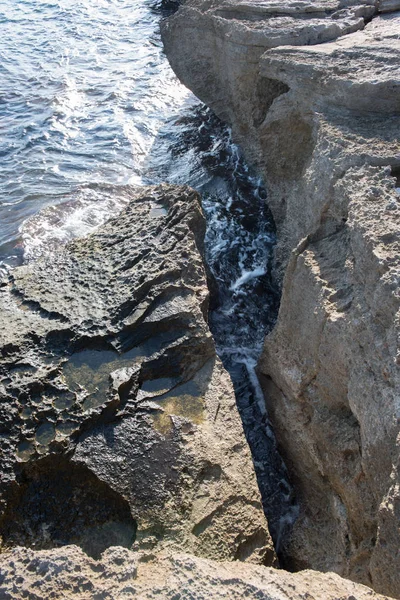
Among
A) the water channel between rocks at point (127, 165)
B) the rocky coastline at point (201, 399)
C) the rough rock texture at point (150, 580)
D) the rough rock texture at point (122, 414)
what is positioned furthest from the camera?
the water channel between rocks at point (127, 165)

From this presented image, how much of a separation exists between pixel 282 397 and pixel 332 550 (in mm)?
1279

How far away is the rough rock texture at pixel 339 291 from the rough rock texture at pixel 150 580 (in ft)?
1.84

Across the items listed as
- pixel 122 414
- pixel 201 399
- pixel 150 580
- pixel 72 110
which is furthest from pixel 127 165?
pixel 150 580

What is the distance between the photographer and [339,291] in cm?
409

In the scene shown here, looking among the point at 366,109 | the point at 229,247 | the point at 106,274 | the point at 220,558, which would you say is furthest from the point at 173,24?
the point at 220,558

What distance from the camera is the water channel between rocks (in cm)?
594

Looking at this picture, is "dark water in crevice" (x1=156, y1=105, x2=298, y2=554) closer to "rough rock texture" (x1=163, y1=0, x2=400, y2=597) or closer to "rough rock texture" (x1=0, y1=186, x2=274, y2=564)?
"rough rock texture" (x1=163, y1=0, x2=400, y2=597)

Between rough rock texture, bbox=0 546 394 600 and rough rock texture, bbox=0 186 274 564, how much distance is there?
885mm

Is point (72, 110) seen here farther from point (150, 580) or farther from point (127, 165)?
point (150, 580)

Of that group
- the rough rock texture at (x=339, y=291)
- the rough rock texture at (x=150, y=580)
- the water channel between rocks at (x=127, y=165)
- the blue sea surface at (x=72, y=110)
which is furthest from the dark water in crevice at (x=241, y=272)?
the rough rock texture at (x=150, y=580)

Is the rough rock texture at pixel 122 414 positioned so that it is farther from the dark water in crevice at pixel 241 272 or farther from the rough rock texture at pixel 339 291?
the dark water in crevice at pixel 241 272

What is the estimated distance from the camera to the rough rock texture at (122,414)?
3.76 m

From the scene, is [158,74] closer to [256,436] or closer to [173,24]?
[173,24]

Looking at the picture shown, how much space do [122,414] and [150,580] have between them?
1.66 m
